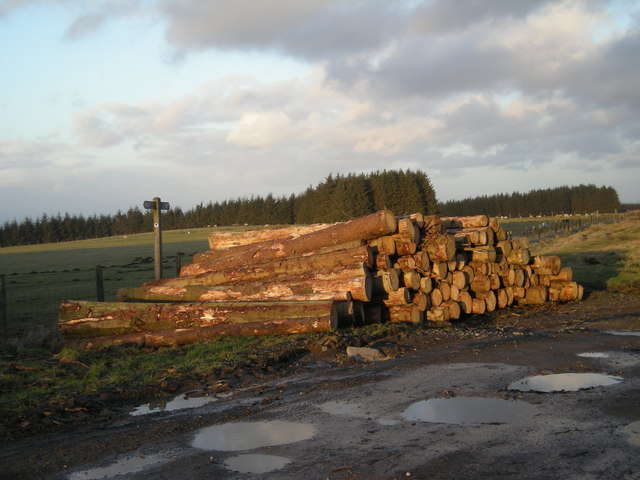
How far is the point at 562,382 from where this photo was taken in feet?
23.4

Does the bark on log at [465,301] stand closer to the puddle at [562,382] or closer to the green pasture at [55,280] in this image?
the puddle at [562,382]

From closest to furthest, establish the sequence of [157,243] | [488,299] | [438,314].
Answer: [438,314], [488,299], [157,243]

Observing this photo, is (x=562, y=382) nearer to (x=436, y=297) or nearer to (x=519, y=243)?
(x=436, y=297)

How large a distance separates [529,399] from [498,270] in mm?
8585

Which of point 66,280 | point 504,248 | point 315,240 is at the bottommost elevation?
point 66,280

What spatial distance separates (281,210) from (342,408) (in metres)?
80.2

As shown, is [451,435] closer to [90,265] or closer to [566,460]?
[566,460]

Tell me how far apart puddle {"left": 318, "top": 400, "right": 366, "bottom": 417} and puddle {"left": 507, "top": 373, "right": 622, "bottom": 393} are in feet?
6.12

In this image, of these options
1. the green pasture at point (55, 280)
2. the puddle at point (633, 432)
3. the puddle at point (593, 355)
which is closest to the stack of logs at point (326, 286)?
the green pasture at point (55, 280)

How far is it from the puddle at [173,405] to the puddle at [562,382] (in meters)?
3.62

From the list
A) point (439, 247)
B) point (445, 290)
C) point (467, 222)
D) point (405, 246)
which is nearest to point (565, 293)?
point (467, 222)

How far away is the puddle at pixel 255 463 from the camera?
4.79 m

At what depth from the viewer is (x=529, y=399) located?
6445 millimetres

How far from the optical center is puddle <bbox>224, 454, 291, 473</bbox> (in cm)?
479
